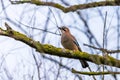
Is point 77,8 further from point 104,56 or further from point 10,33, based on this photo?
point 10,33

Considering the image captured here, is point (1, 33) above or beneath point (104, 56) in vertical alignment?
above

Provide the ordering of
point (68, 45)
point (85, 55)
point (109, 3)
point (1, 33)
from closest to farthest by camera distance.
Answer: point (109, 3), point (85, 55), point (1, 33), point (68, 45)

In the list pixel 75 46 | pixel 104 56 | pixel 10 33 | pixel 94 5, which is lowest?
pixel 75 46

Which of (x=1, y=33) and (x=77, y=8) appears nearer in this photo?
(x=77, y=8)

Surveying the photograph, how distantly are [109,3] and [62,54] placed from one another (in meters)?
1.00

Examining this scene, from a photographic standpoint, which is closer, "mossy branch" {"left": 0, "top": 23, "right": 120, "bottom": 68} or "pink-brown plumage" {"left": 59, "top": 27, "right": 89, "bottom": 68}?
"mossy branch" {"left": 0, "top": 23, "right": 120, "bottom": 68}

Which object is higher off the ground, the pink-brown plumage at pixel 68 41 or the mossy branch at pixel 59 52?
the mossy branch at pixel 59 52

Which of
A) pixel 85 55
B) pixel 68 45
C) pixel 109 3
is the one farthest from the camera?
pixel 68 45

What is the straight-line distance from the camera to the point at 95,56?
4215 millimetres

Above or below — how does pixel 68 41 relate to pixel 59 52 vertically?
below

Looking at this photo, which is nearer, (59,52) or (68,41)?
(59,52)

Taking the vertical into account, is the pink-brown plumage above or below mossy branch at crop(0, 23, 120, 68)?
below

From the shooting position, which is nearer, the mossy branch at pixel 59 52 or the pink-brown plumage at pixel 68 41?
the mossy branch at pixel 59 52

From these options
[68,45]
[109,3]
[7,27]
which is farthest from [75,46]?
[109,3]
